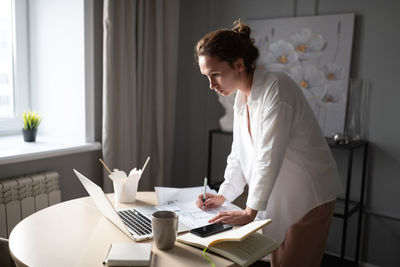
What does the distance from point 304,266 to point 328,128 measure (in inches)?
51.9

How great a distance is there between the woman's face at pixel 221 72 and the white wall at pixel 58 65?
1269mm

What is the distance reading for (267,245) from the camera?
118 cm

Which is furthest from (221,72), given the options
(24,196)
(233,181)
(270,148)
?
(24,196)

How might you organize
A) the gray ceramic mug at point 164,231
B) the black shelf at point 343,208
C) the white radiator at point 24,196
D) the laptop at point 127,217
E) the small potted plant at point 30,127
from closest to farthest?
the gray ceramic mug at point 164,231, the laptop at point 127,217, the white radiator at point 24,196, the black shelf at point 343,208, the small potted plant at point 30,127

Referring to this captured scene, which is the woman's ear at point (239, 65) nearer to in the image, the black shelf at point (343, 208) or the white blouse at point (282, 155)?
the white blouse at point (282, 155)

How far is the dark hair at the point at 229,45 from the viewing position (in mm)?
1460

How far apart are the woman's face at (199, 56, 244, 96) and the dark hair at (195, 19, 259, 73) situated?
19 millimetres

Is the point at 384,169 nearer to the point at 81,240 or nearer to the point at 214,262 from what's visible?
the point at 214,262

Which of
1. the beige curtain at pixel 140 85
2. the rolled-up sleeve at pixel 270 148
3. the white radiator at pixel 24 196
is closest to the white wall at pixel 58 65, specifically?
the beige curtain at pixel 140 85

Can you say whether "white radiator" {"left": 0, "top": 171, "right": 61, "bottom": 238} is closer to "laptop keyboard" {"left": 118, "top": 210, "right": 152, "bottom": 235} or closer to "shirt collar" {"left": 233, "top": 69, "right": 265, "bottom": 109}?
"laptop keyboard" {"left": 118, "top": 210, "right": 152, "bottom": 235}

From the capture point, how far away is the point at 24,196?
83.7 inches

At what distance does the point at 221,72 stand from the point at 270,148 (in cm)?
34

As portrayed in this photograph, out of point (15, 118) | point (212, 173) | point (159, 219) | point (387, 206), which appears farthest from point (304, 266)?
point (15, 118)

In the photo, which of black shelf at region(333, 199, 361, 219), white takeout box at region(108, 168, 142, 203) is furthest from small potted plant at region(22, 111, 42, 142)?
black shelf at region(333, 199, 361, 219)
